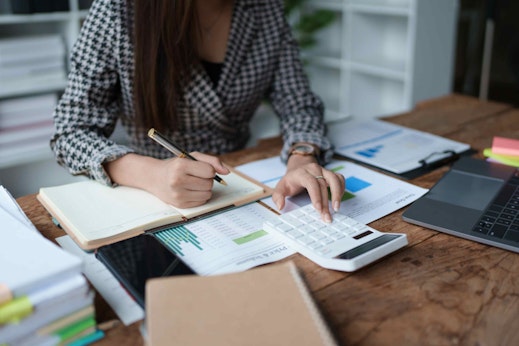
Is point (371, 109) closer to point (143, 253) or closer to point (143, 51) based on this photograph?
point (143, 51)

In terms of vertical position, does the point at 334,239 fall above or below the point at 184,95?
below

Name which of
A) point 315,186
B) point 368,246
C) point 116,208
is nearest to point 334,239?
point 368,246

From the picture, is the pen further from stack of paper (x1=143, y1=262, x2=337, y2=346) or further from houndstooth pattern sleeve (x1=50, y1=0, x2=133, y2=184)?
stack of paper (x1=143, y1=262, x2=337, y2=346)

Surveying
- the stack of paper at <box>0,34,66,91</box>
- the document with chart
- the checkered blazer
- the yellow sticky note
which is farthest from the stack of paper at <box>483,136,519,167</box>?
the stack of paper at <box>0,34,66,91</box>

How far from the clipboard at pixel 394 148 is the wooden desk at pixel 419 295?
0.79 feet

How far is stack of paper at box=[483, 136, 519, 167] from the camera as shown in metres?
1.07

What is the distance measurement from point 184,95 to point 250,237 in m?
0.56

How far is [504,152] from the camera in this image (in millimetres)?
1092

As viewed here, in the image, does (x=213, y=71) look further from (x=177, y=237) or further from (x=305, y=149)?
(x=177, y=237)

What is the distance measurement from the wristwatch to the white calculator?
29 centimetres

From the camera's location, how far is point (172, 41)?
113cm

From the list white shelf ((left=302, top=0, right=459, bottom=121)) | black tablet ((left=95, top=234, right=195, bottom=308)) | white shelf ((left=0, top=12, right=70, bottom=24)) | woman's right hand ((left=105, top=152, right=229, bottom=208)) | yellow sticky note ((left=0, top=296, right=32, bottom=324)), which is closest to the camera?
yellow sticky note ((left=0, top=296, right=32, bottom=324))

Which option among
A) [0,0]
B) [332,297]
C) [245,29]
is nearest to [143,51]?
[245,29]

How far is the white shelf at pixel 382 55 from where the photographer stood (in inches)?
99.9
